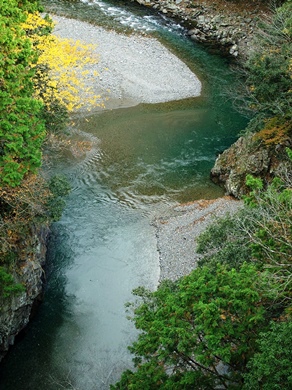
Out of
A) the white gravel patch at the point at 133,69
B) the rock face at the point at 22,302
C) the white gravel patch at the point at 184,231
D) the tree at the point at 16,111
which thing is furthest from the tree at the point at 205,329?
the white gravel patch at the point at 133,69

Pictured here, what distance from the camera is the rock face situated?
19297 millimetres

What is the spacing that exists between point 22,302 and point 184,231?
10140 millimetres

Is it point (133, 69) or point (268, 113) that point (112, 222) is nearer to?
point (268, 113)

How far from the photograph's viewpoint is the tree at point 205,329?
13000 mm

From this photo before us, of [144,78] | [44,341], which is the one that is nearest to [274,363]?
[44,341]

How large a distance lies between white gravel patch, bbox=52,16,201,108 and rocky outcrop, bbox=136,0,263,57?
5.71 meters

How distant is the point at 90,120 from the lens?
34.6 metres

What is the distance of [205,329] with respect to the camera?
12.9 metres

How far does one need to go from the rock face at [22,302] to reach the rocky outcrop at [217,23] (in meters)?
30.7

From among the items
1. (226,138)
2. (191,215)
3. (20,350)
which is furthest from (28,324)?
(226,138)

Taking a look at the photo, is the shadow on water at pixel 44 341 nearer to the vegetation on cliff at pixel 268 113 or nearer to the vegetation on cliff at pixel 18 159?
the vegetation on cliff at pixel 18 159

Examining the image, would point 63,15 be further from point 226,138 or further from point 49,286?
point 49,286

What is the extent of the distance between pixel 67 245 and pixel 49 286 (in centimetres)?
287

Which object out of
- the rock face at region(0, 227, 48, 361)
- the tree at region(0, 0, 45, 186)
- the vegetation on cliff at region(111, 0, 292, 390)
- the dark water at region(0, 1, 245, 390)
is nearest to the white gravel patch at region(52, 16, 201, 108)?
the dark water at region(0, 1, 245, 390)
